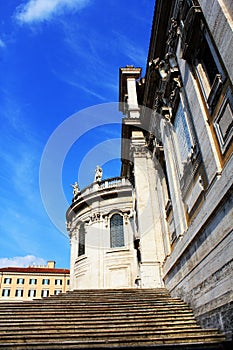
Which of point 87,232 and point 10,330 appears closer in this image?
point 10,330

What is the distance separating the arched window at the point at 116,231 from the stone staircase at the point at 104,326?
17.6m

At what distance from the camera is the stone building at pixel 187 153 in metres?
5.73

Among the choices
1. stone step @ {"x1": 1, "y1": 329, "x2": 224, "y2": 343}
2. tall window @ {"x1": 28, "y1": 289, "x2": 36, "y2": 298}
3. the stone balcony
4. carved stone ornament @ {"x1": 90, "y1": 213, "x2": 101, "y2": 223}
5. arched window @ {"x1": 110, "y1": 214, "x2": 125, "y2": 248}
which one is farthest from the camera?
tall window @ {"x1": 28, "y1": 289, "x2": 36, "y2": 298}

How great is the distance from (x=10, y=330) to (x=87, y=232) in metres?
22.0

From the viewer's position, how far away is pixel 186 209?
934cm

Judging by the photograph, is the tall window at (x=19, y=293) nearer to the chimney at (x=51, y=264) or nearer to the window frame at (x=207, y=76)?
the chimney at (x=51, y=264)

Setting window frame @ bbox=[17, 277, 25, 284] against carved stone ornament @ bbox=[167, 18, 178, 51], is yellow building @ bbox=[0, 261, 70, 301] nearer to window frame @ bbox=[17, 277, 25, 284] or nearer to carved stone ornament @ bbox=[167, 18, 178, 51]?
window frame @ bbox=[17, 277, 25, 284]

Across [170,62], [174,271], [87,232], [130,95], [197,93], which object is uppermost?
[130,95]

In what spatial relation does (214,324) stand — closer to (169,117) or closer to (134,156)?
(169,117)

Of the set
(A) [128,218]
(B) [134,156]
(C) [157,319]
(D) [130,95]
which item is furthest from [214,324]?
(A) [128,218]

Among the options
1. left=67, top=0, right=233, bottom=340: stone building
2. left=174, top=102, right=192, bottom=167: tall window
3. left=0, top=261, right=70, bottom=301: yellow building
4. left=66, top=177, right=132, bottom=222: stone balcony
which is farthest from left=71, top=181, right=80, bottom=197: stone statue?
left=0, top=261, right=70, bottom=301: yellow building

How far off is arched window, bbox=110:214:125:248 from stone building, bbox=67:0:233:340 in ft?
32.1

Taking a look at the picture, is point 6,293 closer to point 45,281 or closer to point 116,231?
point 45,281

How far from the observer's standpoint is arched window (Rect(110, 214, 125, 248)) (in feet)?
85.0
